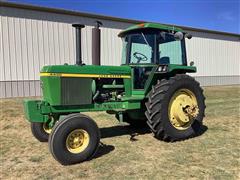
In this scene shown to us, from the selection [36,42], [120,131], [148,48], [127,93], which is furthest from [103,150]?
[36,42]

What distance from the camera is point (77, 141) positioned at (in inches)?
207

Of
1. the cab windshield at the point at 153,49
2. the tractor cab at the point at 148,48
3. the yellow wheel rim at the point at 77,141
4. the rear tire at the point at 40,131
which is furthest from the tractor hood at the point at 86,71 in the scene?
the rear tire at the point at 40,131

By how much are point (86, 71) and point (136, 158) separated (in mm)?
1857

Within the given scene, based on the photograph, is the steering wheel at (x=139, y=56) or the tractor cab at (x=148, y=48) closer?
the tractor cab at (x=148, y=48)

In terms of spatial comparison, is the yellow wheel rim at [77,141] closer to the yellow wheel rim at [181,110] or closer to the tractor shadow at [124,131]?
the tractor shadow at [124,131]

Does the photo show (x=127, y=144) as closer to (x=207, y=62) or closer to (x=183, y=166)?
(x=183, y=166)

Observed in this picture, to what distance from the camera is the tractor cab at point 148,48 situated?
21.7ft

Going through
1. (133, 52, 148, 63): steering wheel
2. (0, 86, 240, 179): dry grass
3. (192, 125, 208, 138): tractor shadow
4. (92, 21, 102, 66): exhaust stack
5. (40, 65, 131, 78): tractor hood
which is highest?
(92, 21, 102, 66): exhaust stack

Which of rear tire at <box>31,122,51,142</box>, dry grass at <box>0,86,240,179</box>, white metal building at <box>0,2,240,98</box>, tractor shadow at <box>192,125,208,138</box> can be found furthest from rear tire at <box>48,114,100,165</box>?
white metal building at <box>0,2,240,98</box>

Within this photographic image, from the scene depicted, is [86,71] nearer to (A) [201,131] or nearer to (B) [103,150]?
(B) [103,150]

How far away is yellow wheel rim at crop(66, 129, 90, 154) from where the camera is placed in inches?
203

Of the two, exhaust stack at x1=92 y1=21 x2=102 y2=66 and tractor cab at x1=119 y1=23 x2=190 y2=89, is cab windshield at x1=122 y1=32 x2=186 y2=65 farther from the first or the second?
exhaust stack at x1=92 y1=21 x2=102 y2=66

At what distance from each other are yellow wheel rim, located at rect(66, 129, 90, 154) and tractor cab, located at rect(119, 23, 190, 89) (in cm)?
190

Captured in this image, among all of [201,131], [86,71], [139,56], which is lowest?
[201,131]
